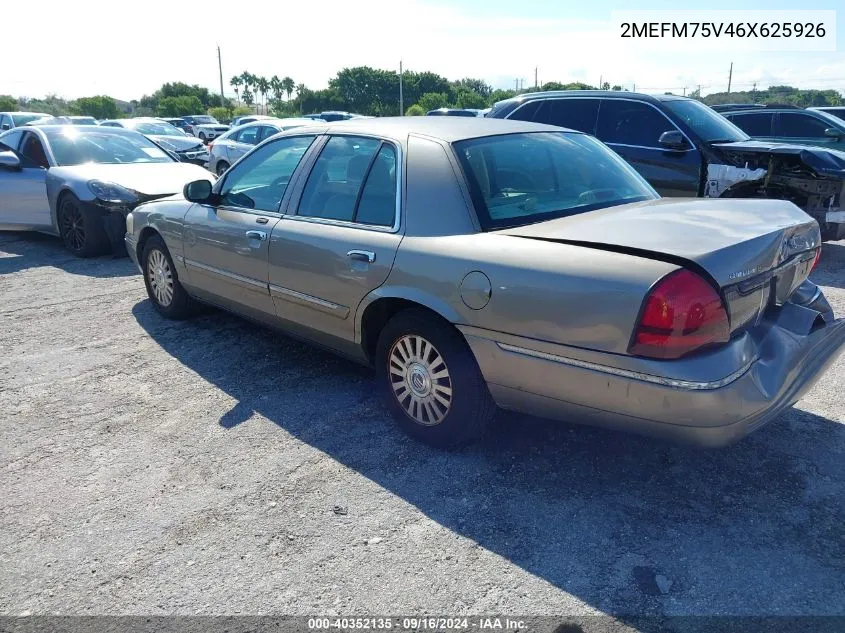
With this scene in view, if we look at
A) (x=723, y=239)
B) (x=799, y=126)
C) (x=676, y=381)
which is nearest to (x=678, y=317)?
(x=676, y=381)

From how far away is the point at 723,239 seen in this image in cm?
268

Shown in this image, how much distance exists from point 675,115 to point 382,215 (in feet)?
17.3

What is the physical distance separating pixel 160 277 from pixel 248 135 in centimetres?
1094

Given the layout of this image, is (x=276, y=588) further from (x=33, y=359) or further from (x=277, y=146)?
(x=33, y=359)

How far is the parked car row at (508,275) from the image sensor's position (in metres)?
2.54

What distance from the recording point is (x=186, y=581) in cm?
253

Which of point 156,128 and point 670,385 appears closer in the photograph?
point 670,385

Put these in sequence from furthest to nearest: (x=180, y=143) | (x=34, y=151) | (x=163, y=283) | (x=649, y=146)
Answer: (x=180, y=143) → (x=34, y=151) → (x=649, y=146) → (x=163, y=283)

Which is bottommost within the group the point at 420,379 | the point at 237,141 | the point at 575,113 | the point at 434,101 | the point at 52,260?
the point at 52,260

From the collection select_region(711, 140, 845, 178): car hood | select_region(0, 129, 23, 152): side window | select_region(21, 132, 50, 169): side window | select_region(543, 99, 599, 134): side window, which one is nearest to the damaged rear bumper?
select_region(711, 140, 845, 178): car hood

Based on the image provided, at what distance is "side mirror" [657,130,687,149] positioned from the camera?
23.4ft

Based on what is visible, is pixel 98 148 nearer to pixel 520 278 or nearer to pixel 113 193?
pixel 113 193

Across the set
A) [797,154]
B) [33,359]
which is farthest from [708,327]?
[797,154]

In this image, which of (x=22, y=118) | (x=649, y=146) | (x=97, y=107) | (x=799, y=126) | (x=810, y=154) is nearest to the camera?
(x=810, y=154)
